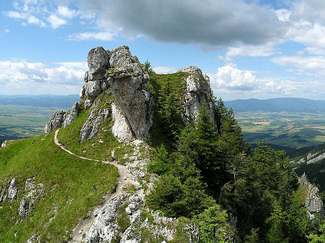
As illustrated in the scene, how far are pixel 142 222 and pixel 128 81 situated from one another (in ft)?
110

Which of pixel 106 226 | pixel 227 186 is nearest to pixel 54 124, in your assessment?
pixel 106 226

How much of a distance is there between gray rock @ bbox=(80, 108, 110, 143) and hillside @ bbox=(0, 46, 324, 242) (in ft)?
0.89

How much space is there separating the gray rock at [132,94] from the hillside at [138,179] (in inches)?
10.0

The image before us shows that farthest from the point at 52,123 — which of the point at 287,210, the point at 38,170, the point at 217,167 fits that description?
the point at 287,210

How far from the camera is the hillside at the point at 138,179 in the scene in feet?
71.6

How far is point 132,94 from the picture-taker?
4656cm

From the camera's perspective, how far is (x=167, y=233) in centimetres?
1841

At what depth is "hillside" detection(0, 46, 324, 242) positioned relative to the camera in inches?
859

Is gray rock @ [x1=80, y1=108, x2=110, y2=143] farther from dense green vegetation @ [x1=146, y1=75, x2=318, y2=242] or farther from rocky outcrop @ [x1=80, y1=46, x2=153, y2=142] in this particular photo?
dense green vegetation @ [x1=146, y1=75, x2=318, y2=242]

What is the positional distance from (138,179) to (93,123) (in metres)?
25.1

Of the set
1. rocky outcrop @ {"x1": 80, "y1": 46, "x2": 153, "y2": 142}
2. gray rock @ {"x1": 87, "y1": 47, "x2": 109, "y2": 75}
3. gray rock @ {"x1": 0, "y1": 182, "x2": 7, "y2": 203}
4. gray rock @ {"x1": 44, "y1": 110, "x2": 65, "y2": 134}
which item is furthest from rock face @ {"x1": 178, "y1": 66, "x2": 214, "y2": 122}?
gray rock @ {"x1": 0, "y1": 182, "x2": 7, "y2": 203}

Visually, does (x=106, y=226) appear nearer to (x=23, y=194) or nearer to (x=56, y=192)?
(x=56, y=192)

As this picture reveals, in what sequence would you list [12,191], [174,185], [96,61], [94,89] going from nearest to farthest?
[174,185]
[12,191]
[94,89]
[96,61]

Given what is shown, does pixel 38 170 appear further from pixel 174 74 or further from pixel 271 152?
pixel 271 152
